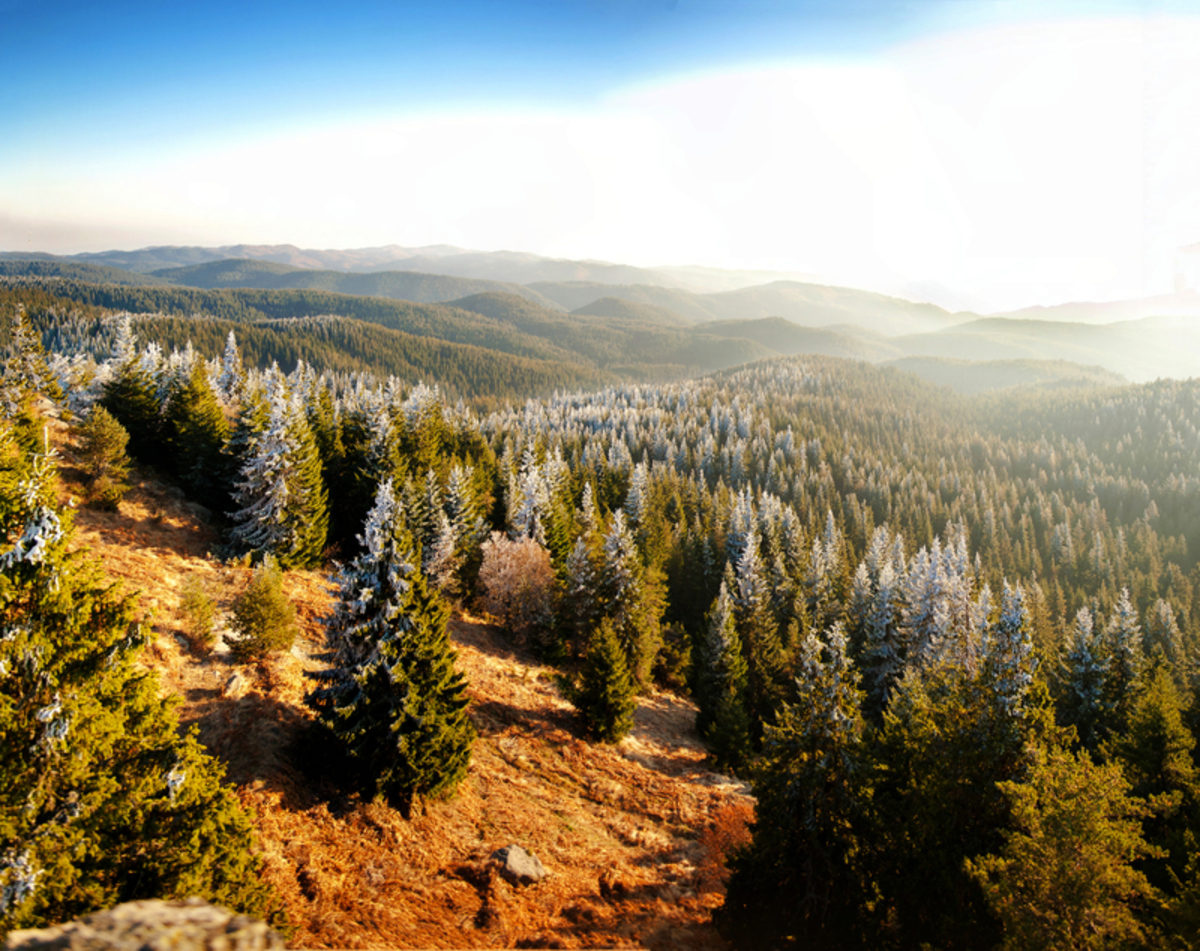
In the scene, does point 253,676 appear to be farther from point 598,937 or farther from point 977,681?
point 977,681

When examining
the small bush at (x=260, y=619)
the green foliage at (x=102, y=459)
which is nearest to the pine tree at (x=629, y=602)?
the small bush at (x=260, y=619)

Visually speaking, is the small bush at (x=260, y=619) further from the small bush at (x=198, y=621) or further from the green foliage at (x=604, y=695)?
the green foliage at (x=604, y=695)

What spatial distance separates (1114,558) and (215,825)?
17089 centimetres

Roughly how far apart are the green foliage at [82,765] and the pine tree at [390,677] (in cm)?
665

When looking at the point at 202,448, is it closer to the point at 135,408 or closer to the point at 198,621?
the point at 135,408

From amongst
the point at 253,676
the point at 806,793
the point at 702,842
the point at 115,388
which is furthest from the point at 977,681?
the point at 115,388

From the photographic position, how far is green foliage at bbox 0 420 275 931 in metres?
8.77

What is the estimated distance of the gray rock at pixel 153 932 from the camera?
557 cm

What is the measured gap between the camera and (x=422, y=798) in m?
19.2

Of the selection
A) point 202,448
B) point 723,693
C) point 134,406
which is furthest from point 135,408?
point 723,693

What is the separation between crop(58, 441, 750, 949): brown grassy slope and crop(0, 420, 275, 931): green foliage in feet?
6.35

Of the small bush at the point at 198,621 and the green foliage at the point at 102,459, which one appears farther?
the green foliage at the point at 102,459

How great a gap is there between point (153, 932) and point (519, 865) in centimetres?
1449

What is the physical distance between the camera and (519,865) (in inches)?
704
